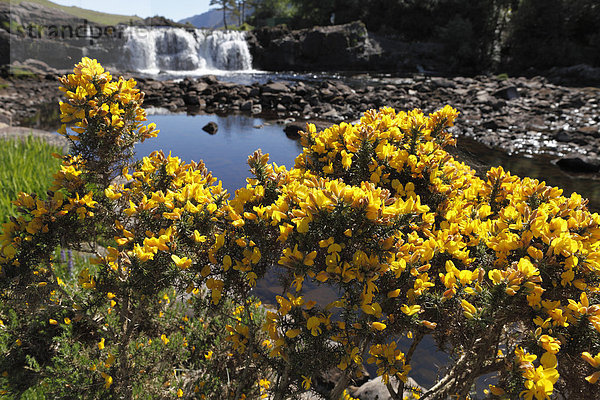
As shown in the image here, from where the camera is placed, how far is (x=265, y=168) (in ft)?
7.38

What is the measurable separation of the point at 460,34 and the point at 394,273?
47218 mm

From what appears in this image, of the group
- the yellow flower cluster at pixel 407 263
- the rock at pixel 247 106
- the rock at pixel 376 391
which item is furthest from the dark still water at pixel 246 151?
the yellow flower cluster at pixel 407 263

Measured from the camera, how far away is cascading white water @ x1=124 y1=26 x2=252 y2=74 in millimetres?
30719

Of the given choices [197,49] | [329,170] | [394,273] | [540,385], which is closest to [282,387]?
[394,273]

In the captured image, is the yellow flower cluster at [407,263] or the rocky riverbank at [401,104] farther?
the rocky riverbank at [401,104]

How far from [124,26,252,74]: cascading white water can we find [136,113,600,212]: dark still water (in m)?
18.2

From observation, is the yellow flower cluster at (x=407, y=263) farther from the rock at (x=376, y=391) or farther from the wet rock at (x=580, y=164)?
the wet rock at (x=580, y=164)

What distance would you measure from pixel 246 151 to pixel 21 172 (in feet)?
22.7

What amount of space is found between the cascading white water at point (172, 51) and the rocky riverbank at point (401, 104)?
9.04m

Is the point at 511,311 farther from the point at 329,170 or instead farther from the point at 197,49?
the point at 197,49

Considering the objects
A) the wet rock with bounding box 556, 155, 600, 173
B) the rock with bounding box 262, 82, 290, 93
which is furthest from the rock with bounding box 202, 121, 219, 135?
the wet rock with bounding box 556, 155, 600, 173

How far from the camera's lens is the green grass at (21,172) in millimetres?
4918

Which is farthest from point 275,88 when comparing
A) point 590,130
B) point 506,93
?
point 590,130

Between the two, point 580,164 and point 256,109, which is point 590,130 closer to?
point 580,164
